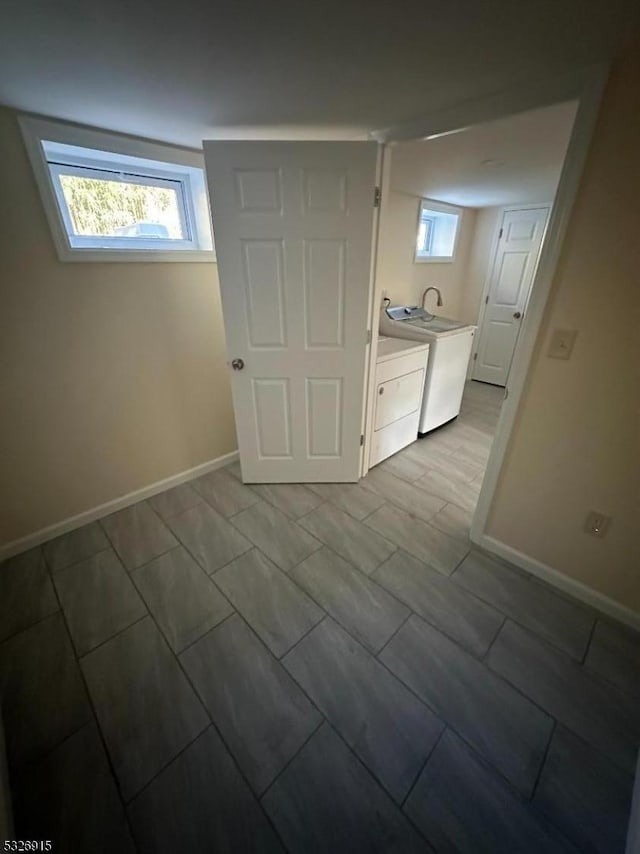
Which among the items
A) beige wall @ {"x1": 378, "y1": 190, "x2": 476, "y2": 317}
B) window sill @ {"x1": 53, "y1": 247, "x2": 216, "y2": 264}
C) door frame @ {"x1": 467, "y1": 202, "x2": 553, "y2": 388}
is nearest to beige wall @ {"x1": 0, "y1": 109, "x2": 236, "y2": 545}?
window sill @ {"x1": 53, "y1": 247, "x2": 216, "y2": 264}

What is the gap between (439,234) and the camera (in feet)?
13.2

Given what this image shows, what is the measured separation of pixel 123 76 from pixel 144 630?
2132 millimetres

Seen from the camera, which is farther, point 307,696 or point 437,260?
A: point 437,260

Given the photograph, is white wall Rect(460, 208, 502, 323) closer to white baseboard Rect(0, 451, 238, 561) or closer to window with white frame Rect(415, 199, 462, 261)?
window with white frame Rect(415, 199, 462, 261)

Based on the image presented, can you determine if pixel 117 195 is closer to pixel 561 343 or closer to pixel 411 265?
pixel 561 343

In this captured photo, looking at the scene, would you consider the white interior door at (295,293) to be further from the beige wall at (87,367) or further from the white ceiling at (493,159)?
the white ceiling at (493,159)

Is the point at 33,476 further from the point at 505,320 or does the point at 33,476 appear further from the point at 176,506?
the point at 505,320

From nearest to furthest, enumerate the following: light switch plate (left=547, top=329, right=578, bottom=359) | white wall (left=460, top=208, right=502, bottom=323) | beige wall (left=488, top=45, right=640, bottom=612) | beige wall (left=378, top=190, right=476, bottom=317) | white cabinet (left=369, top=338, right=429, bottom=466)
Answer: beige wall (left=488, top=45, right=640, bottom=612) < light switch plate (left=547, top=329, right=578, bottom=359) < white cabinet (left=369, top=338, right=429, bottom=466) < beige wall (left=378, top=190, right=476, bottom=317) < white wall (left=460, top=208, right=502, bottom=323)

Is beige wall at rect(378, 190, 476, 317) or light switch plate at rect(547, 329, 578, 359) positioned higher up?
beige wall at rect(378, 190, 476, 317)

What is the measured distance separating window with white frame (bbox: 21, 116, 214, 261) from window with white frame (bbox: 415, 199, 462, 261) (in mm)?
2557

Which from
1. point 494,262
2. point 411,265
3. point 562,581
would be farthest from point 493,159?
point 562,581

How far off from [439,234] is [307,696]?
4.57m

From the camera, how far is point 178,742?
109 cm

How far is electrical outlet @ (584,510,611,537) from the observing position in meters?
1.46
